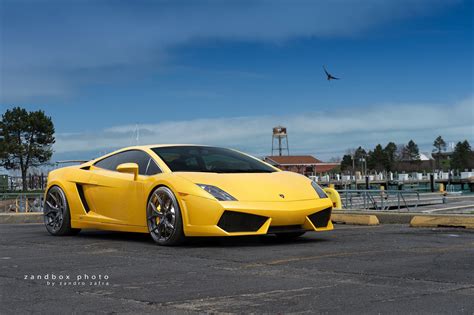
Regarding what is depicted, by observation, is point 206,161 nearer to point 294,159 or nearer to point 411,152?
point 294,159

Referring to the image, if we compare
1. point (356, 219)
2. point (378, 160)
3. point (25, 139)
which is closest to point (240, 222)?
point (356, 219)

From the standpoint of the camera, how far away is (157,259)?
5.98 m

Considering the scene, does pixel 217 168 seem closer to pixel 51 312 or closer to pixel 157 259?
pixel 157 259

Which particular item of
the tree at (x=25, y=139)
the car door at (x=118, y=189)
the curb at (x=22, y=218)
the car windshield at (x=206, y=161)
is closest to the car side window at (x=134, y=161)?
the car door at (x=118, y=189)

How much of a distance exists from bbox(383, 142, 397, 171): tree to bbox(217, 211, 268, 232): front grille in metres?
155

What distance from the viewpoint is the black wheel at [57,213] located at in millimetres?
8797

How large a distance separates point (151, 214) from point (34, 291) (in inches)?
116

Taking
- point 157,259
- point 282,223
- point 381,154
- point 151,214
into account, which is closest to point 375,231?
point 282,223

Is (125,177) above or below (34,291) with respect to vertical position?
above

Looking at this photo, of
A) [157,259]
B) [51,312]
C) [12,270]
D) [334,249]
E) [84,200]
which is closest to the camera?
[51,312]

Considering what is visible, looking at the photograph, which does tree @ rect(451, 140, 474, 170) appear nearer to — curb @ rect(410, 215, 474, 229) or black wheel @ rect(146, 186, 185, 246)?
curb @ rect(410, 215, 474, 229)

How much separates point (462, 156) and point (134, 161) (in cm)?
15726

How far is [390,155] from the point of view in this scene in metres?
162

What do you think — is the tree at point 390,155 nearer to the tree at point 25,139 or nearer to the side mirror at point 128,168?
the tree at point 25,139
